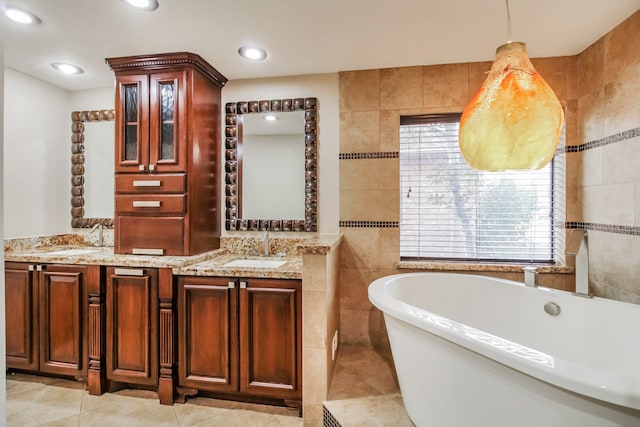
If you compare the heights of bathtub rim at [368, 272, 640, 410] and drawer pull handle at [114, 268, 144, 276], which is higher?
drawer pull handle at [114, 268, 144, 276]

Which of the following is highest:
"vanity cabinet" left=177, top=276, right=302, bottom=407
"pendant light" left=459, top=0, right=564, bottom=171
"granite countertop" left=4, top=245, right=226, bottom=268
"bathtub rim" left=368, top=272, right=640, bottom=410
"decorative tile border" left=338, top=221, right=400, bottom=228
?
"pendant light" left=459, top=0, right=564, bottom=171

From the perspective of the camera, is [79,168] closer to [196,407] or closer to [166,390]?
[166,390]

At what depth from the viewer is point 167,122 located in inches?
88.9

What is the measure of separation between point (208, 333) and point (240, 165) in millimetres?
1335

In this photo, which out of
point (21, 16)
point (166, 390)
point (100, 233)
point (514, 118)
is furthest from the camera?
point (100, 233)

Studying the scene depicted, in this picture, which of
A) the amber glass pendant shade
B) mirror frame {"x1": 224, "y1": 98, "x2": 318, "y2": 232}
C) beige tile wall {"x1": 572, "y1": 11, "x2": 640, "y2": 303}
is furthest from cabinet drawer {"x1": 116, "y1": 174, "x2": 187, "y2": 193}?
beige tile wall {"x1": 572, "y1": 11, "x2": 640, "y2": 303}

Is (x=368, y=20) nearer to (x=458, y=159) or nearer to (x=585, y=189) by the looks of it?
(x=458, y=159)

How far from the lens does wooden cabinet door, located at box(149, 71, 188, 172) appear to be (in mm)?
2201

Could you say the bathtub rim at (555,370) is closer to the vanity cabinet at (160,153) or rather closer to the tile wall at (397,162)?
the tile wall at (397,162)

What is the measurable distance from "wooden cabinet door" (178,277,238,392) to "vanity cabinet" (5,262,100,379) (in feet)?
2.25

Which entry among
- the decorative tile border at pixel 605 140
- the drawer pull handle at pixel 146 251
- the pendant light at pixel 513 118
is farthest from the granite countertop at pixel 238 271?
the decorative tile border at pixel 605 140

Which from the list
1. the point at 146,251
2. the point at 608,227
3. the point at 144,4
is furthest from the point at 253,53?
the point at 608,227

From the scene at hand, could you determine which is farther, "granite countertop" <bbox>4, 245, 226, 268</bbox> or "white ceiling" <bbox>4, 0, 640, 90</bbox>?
"granite countertop" <bbox>4, 245, 226, 268</bbox>

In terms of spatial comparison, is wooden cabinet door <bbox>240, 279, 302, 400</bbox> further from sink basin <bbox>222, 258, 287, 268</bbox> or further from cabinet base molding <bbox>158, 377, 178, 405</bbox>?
cabinet base molding <bbox>158, 377, 178, 405</bbox>
